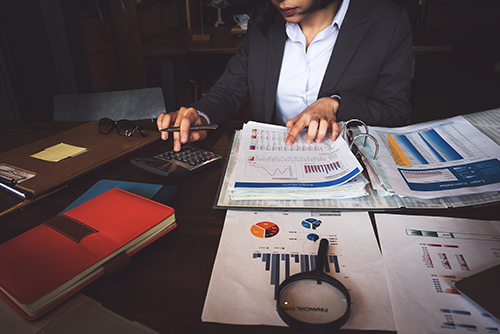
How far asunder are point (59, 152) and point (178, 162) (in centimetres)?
31

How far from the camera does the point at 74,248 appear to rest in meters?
0.42

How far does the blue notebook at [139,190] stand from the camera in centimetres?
61

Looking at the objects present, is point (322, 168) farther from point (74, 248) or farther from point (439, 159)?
point (74, 248)

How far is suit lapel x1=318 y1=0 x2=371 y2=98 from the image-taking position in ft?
3.62

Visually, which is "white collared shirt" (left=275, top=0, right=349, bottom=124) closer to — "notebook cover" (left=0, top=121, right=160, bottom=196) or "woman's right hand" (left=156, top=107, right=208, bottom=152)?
"woman's right hand" (left=156, top=107, right=208, bottom=152)

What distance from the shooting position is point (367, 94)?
3.90ft

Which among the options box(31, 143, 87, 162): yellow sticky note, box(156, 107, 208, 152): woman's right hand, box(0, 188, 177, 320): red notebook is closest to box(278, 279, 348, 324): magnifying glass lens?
box(0, 188, 177, 320): red notebook

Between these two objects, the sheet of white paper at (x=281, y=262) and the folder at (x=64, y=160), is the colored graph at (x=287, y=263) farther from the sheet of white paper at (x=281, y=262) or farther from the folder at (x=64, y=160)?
the folder at (x=64, y=160)

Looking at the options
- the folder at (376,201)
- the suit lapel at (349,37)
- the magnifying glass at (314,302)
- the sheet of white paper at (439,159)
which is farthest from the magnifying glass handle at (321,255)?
the suit lapel at (349,37)

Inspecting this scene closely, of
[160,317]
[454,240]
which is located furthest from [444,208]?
[160,317]

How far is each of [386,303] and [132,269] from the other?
0.35 meters

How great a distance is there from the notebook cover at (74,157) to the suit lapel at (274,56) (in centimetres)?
53

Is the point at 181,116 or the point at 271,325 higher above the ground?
the point at 181,116

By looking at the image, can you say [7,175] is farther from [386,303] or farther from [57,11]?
[57,11]
